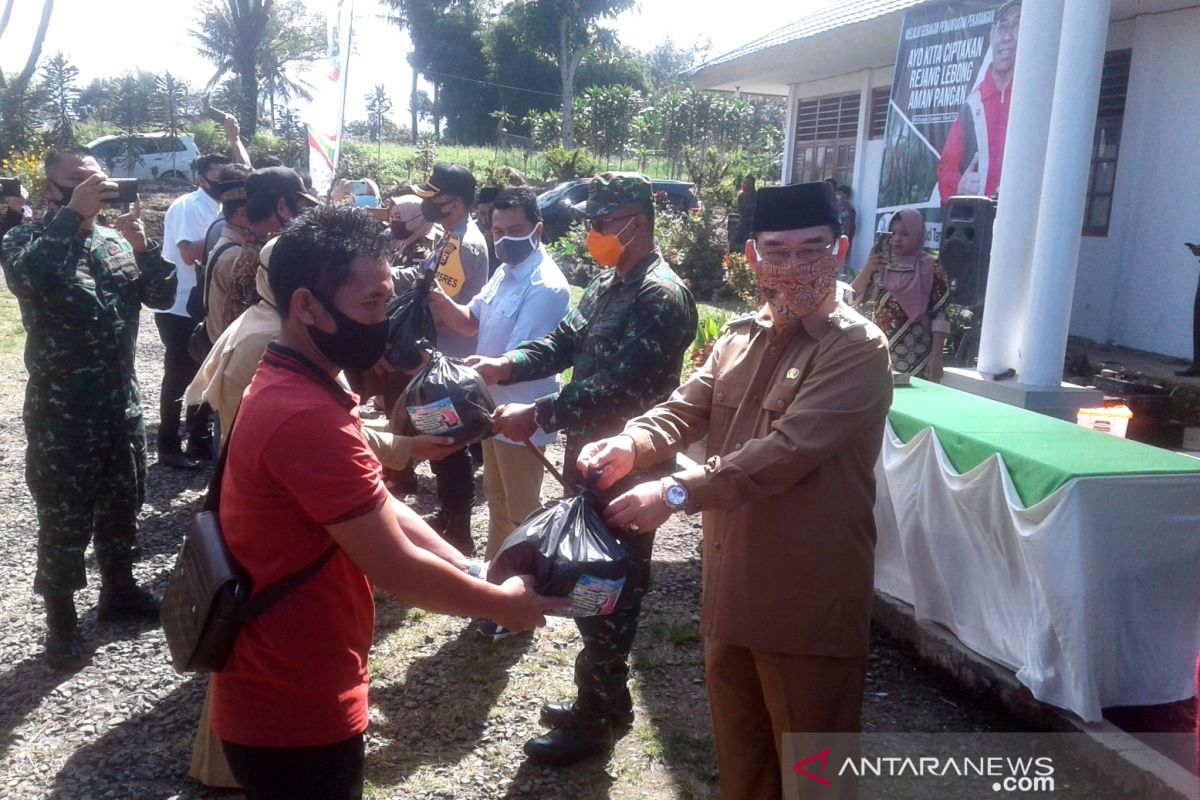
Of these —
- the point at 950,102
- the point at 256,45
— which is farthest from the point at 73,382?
the point at 256,45

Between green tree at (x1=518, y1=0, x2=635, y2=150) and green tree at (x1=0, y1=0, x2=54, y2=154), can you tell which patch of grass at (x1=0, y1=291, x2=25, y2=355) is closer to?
green tree at (x1=0, y1=0, x2=54, y2=154)

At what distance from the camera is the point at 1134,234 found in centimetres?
1054

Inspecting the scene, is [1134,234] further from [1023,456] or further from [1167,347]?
[1023,456]

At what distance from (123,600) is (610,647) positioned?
105 inches

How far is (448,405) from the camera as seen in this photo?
3.10 m

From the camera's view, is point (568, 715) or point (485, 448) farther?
point (485, 448)

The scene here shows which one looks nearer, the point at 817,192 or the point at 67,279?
the point at 817,192

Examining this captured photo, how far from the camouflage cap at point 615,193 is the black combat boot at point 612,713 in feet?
6.09

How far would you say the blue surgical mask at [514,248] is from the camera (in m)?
4.58

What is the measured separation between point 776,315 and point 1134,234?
9758 millimetres

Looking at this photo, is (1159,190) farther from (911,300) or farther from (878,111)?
(878,111)

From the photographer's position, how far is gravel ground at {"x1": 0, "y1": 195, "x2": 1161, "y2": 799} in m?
3.52

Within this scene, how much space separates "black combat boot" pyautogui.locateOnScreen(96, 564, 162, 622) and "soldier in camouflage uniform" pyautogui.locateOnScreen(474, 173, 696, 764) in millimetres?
2293

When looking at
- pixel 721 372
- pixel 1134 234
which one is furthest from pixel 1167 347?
pixel 721 372
